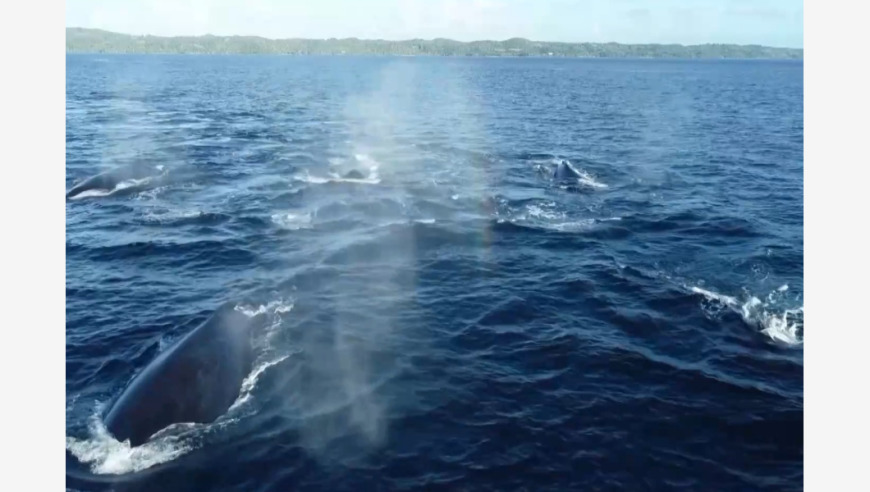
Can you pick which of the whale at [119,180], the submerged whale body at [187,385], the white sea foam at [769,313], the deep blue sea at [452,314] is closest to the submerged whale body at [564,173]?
the deep blue sea at [452,314]

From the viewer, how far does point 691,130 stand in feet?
301

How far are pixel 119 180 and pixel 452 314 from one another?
36908 millimetres

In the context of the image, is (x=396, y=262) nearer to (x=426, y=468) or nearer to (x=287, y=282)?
(x=287, y=282)

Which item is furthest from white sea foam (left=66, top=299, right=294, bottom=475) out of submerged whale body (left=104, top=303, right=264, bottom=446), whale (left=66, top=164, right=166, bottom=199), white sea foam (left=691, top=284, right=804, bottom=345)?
whale (left=66, top=164, right=166, bottom=199)

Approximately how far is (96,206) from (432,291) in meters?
30.2

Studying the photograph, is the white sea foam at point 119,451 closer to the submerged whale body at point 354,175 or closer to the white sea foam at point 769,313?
the white sea foam at point 769,313

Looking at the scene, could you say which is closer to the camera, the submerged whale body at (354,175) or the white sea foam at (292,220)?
the white sea foam at (292,220)

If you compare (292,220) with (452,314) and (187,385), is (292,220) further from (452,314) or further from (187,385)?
(187,385)

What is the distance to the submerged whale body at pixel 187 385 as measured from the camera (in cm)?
2111

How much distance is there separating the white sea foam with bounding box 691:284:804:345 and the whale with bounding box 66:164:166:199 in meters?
45.2

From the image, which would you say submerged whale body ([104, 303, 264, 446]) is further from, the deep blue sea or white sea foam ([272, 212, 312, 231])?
white sea foam ([272, 212, 312, 231])

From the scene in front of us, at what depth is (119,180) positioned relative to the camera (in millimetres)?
52812

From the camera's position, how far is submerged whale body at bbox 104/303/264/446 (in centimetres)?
2111

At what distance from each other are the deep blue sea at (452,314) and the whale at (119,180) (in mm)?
436
